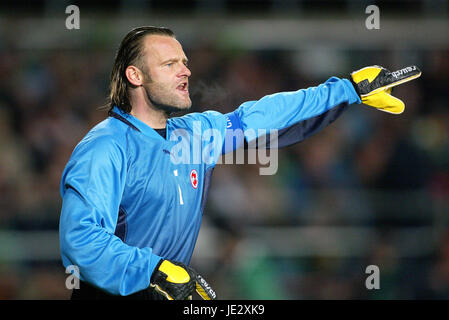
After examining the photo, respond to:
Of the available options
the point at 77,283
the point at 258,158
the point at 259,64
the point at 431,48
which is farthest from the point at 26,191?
the point at 431,48

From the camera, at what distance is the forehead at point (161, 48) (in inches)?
144

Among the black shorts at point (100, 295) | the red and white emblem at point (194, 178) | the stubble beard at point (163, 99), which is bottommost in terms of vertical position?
the black shorts at point (100, 295)

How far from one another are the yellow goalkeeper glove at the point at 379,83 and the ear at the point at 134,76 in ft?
3.71

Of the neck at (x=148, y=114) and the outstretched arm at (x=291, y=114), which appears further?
the outstretched arm at (x=291, y=114)

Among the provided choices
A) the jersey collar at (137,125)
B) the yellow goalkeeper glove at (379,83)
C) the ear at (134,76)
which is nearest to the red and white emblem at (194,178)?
the jersey collar at (137,125)

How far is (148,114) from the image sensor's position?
3.70 m

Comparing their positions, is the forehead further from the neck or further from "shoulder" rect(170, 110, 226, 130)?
"shoulder" rect(170, 110, 226, 130)

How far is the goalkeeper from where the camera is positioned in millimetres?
3154

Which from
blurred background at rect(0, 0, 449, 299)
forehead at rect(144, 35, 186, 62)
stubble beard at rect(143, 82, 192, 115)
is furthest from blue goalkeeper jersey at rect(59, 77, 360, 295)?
blurred background at rect(0, 0, 449, 299)

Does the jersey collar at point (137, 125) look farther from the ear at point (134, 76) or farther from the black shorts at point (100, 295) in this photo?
the black shorts at point (100, 295)

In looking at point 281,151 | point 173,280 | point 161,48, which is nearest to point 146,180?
point 173,280

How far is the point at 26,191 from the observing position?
267 inches

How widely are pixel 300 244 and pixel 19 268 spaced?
2.42 metres
